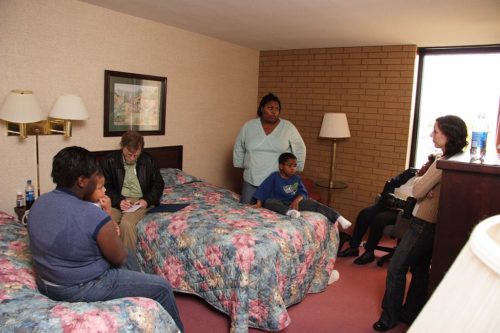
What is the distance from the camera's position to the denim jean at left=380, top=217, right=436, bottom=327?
8.25 feet

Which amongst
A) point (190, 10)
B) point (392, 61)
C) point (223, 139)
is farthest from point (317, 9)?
point (223, 139)

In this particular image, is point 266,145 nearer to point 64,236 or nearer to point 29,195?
point 29,195

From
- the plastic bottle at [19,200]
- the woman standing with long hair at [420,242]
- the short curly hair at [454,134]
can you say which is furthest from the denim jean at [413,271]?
the plastic bottle at [19,200]

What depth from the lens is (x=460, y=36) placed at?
417 centimetres

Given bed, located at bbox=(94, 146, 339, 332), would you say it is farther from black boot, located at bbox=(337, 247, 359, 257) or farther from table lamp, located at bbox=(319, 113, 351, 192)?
table lamp, located at bbox=(319, 113, 351, 192)

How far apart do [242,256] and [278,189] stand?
1173 millimetres

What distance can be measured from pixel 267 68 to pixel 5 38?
3.63 m

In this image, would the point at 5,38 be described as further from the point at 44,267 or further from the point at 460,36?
the point at 460,36

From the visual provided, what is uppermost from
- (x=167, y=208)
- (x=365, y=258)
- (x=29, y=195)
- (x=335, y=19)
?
(x=335, y=19)

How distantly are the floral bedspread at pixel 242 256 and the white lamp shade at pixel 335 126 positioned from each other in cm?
172

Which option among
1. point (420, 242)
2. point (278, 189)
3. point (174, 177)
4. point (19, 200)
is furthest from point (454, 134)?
point (19, 200)

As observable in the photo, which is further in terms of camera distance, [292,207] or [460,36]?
[460,36]

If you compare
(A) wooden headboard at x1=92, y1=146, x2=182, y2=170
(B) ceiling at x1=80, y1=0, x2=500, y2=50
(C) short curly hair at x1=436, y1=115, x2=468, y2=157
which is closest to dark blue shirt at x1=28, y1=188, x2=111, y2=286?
(C) short curly hair at x1=436, y1=115, x2=468, y2=157

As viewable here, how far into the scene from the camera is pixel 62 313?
64.9 inches
